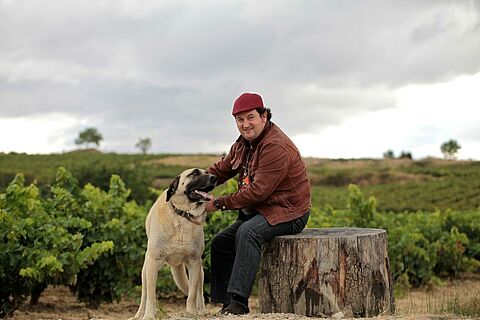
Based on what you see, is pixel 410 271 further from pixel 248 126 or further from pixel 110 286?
pixel 248 126

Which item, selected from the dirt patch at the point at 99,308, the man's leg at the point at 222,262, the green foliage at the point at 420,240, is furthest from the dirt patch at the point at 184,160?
the man's leg at the point at 222,262

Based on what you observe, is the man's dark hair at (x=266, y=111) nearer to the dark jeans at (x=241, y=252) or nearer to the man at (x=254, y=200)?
the man at (x=254, y=200)

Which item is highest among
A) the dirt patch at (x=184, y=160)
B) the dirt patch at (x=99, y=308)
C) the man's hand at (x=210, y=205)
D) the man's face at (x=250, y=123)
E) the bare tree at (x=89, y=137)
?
the bare tree at (x=89, y=137)

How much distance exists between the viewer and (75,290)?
10.7m

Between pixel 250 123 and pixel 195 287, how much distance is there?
1.73 m

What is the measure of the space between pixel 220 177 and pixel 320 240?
4.43 ft

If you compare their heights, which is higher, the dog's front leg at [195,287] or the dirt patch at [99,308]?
the dog's front leg at [195,287]

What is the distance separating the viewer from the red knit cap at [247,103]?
22.4ft

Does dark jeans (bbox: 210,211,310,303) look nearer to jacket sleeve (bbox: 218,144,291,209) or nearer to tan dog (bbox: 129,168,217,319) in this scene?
jacket sleeve (bbox: 218,144,291,209)

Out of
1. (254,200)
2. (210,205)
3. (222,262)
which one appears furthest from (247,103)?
(222,262)

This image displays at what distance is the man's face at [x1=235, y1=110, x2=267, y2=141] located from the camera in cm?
685

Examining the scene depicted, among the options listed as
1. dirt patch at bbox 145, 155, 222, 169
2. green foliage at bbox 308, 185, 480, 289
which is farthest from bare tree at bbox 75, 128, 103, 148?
green foliage at bbox 308, 185, 480, 289

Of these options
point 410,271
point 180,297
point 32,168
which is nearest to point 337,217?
point 410,271

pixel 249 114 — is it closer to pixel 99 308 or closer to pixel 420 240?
pixel 99 308
